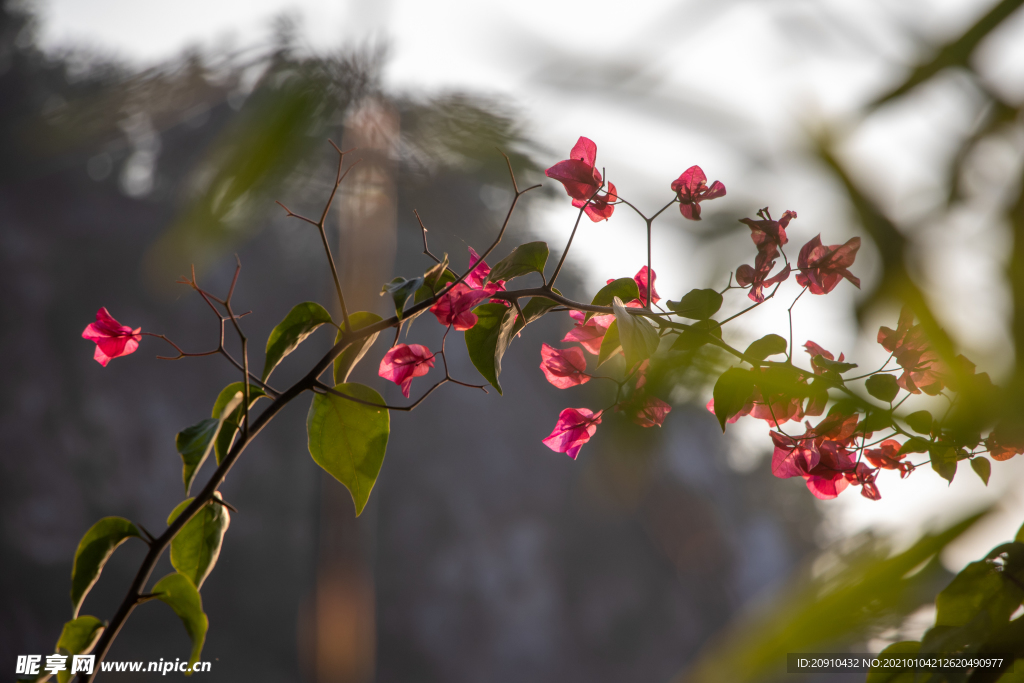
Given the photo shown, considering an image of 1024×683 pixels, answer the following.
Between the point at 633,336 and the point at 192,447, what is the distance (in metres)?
0.12

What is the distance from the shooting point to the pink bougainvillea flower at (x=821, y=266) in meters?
0.17

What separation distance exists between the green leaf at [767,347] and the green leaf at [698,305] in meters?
0.02

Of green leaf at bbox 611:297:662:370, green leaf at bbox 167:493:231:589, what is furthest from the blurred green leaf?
green leaf at bbox 167:493:231:589

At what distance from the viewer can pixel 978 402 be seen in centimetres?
6

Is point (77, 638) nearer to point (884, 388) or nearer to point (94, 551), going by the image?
point (94, 551)

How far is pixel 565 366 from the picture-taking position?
20 cm

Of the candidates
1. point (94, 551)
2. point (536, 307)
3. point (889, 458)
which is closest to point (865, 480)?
point (889, 458)

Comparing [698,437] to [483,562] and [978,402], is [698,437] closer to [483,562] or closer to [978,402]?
[483,562]

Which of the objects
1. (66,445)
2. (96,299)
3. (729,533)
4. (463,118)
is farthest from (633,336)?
(729,533)

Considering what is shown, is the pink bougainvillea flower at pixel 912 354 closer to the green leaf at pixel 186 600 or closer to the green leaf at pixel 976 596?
the green leaf at pixel 976 596

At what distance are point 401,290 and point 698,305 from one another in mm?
76

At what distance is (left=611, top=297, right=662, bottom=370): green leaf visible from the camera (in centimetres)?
12

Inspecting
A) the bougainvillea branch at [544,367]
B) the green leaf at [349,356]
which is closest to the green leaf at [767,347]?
the bougainvillea branch at [544,367]

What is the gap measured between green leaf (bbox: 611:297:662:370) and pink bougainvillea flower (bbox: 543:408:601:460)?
7cm
